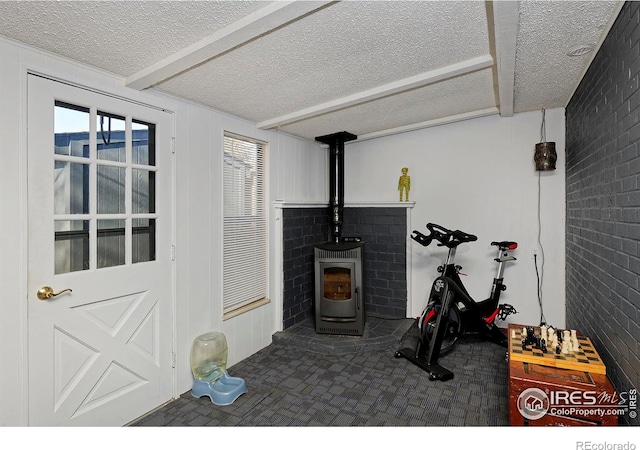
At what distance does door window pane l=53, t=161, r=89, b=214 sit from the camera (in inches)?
80.0

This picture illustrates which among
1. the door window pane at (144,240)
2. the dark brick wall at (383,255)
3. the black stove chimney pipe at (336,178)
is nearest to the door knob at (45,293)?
the door window pane at (144,240)

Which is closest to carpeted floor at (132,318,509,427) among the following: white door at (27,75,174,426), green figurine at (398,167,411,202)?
white door at (27,75,174,426)

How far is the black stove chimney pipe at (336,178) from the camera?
163 inches

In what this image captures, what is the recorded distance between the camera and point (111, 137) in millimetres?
2281

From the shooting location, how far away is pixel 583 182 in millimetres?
2643

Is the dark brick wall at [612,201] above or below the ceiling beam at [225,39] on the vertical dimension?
below

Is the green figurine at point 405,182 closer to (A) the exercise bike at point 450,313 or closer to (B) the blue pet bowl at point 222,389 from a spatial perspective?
(A) the exercise bike at point 450,313

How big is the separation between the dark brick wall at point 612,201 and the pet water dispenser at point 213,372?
231 cm

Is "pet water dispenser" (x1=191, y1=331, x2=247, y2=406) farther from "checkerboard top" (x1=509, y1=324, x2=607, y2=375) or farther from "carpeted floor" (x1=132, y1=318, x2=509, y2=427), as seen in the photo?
"checkerboard top" (x1=509, y1=324, x2=607, y2=375)

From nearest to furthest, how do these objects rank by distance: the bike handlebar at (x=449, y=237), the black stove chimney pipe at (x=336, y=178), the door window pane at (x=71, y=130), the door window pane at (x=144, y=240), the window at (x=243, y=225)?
the door window pane at (x=71, y=130) < the door window pane at (x=144, y=240) < the window at (x=243, y=225) < the bike handlebar at (x=449, y=237) < the black stove chimney pipe at (x=336, y=178)

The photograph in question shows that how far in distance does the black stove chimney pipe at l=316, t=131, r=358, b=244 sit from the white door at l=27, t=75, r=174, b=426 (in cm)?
200

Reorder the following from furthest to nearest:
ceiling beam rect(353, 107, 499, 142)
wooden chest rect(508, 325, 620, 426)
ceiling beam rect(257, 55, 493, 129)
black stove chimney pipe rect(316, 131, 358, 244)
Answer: black stove chimney pipe rect(316, 131, 358, 244) < ceiling beam rect(353, 107, 499, 142) < ceiling beam rect(257, 55, 493, 129) < wooden chest rect(508, 325, 620, 426)

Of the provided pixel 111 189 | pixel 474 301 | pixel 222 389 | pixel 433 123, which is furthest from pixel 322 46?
pixel 474 301
